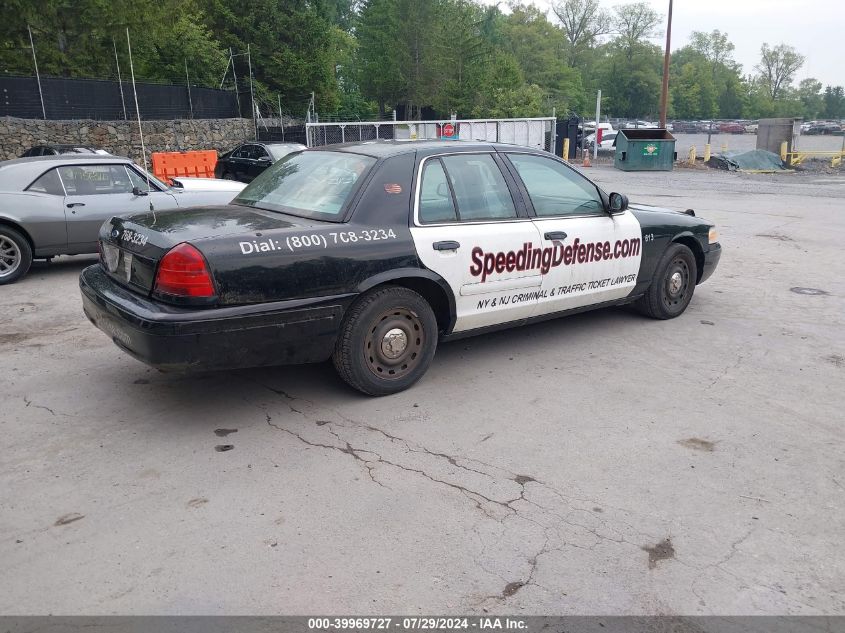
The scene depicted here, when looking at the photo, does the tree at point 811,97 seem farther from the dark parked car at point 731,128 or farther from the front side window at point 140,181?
the front side window at point 140,181

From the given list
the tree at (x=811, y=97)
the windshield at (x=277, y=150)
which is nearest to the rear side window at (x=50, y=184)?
the windshield at (x=277, y=150)

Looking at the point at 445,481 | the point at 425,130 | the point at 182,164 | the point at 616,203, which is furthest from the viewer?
the point at 425,130

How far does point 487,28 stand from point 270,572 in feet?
257


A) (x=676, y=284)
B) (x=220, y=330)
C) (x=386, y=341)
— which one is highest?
(x=220, y=330)

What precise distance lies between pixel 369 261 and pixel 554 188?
6.40 ft

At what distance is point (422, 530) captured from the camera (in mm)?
3381

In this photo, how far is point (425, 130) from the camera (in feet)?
80.6

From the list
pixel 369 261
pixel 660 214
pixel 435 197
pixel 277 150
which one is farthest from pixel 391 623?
pixel 277 150

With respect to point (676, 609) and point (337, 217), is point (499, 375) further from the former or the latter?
point (676, 609)

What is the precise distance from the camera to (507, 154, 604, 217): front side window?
18.4ft

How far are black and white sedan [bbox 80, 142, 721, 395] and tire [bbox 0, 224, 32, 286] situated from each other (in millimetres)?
3699

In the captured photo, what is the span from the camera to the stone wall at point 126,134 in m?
21.0

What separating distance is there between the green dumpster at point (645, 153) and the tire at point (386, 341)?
25.4 meters

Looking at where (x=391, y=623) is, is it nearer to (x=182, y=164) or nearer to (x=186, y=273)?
(x=186, y=273)
